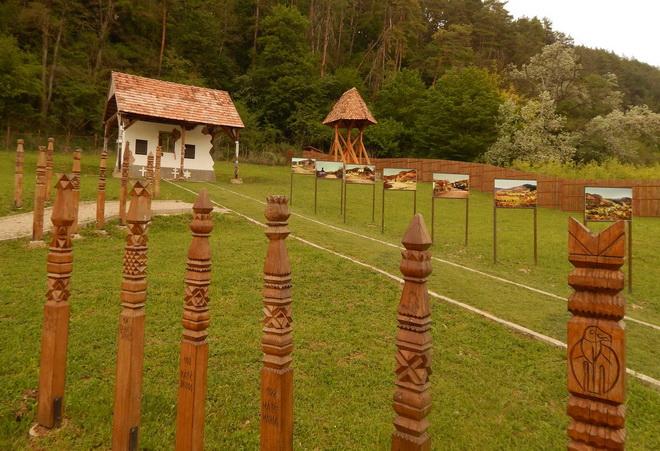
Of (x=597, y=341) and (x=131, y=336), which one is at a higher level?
(x=597, y=341)

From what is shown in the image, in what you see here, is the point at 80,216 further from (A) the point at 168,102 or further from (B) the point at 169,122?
(A) the point at 168,102

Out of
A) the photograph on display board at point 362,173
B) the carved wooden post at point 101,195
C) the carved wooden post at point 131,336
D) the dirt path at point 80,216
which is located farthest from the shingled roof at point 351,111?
the carved wooden post at point 131,336

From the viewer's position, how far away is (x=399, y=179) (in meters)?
12.5

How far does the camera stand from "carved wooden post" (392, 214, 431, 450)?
5.62 feet

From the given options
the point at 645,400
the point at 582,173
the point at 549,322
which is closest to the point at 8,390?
the point at 645,400

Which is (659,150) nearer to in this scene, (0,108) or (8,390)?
(8,390)

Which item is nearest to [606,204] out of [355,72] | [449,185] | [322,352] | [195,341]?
[449,185]

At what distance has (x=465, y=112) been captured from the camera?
36812 mm

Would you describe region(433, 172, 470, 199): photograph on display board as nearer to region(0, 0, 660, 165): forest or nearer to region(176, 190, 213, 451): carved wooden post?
region(176, 190, 213, 451): carved wooden post

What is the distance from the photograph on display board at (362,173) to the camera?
14.3 metres

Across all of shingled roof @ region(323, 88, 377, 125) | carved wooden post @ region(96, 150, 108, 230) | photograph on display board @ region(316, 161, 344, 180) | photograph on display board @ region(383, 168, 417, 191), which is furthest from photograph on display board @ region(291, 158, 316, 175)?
shingled roof @ region(323, 88, 377, 125)

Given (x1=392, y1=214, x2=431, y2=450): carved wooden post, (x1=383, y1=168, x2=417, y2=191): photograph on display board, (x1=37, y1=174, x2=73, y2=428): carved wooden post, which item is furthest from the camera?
(x1=383, y1=168, x2=417, y2=191): photograph on display board

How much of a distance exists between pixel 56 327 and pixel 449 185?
9835 mm

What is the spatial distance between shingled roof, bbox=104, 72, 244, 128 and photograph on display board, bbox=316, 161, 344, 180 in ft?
35.4
